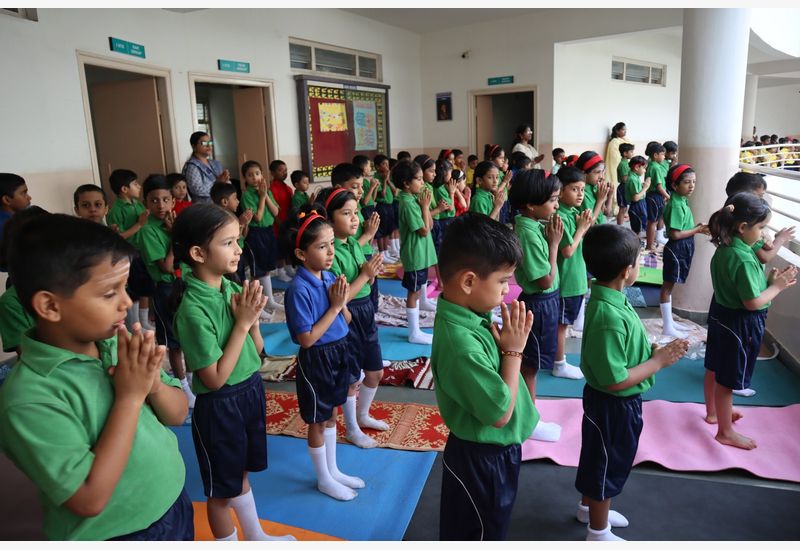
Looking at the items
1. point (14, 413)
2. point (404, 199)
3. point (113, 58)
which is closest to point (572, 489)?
point (14, 413)

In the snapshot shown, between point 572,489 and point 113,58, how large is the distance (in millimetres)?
5120

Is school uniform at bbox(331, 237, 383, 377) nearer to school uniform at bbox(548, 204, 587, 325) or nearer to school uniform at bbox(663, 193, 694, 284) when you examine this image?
school uniform at bbox(548, 204, 587, 325)

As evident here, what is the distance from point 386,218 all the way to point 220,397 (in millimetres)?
5089

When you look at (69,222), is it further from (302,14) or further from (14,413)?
(302,14)

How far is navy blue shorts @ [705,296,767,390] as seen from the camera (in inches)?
95.7

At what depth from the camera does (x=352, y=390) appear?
8.48 ft

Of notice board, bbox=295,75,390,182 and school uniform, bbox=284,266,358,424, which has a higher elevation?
notice board, bbox=295,75,390,182

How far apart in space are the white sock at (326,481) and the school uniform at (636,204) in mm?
5042

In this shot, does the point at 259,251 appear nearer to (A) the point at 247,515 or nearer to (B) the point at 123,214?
(B) the point at 123,214

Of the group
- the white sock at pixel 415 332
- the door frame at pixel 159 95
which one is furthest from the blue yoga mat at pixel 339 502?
the door frame at pixel 159 95

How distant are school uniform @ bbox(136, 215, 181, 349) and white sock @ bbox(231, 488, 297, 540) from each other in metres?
1.48

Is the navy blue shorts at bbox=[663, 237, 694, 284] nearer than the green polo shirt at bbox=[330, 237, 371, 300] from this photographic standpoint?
No

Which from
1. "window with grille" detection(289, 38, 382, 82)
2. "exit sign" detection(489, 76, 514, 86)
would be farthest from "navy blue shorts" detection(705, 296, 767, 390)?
"exit sign" detection(489, 76, 514, 86)

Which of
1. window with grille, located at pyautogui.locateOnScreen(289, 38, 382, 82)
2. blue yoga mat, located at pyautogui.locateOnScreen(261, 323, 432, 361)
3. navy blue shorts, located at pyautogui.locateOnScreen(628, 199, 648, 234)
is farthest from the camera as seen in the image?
window with grille, located at pyautogui.locateOnScreen(289, 38, 382, 82)
